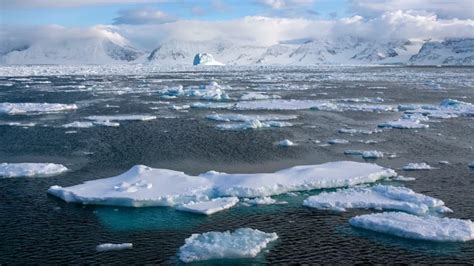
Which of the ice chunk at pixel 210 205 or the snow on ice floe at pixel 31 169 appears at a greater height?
the snow on ice floe at pixel 31 169

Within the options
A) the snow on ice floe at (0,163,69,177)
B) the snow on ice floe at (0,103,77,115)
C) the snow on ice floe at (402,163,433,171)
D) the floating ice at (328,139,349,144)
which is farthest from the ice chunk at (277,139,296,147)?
the snow on ice floe at (0,103,77,115)

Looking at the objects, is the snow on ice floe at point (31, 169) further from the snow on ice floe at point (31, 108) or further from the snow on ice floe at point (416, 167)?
the snow on ice floe at point (31, 108)

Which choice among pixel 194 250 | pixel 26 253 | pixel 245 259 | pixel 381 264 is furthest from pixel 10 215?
pixel 381 264

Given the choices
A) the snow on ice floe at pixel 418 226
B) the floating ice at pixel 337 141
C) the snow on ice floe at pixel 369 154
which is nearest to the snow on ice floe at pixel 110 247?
the snow on ice floe at pixel 418 226

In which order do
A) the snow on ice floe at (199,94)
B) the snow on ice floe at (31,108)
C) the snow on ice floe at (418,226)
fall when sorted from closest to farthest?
1. the snow on ice floe at (418,226)
2. the snow on ice floe at (31,108)
3. the snow on ice floe at (199,94)

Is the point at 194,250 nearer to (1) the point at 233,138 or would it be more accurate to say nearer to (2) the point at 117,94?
(1) the point at 233,138

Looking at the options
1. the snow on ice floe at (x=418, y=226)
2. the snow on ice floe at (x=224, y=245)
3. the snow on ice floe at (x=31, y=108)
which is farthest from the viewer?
the snow on ice floe at (x=31, y=108)

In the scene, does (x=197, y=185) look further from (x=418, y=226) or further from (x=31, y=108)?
(x=31, y=108)
